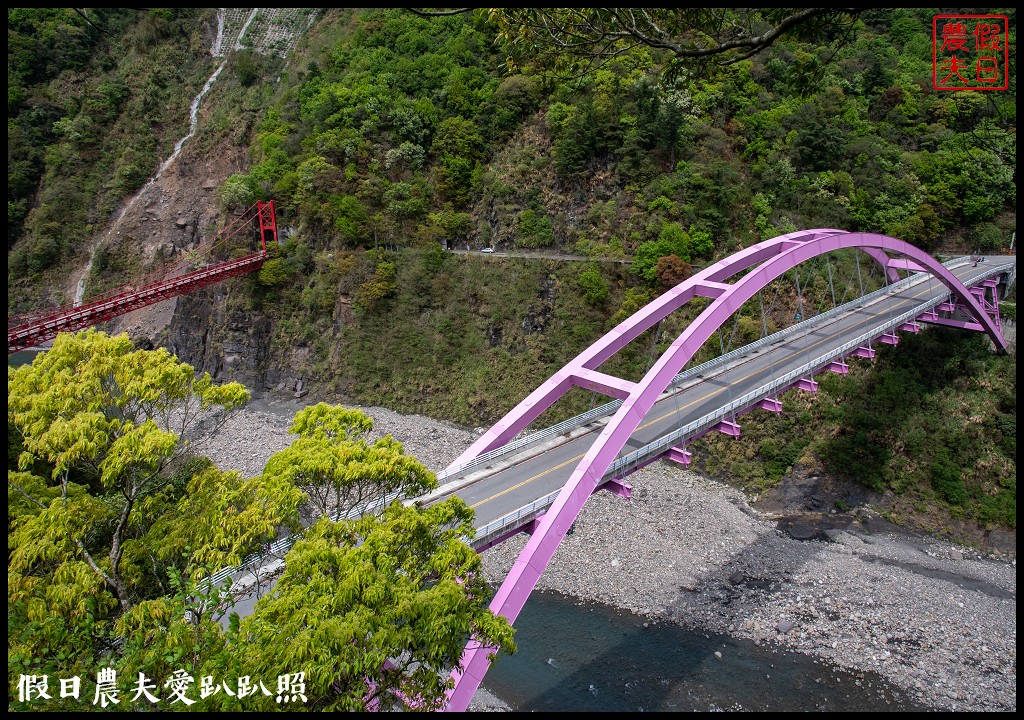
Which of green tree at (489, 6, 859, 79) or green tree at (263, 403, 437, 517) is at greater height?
green tree at (489, 6, 859, 79)

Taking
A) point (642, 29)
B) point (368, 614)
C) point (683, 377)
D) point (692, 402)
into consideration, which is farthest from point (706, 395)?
point (368, 614)

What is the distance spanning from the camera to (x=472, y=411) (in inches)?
1122

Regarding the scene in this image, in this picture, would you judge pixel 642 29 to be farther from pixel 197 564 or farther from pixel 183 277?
pixel 183 277

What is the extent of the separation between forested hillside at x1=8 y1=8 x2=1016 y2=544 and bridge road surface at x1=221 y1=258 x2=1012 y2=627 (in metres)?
2.00

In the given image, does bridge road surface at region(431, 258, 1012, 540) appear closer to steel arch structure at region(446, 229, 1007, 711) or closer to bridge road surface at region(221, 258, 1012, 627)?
bridge road surface at region(221, 258, 1012, 627)

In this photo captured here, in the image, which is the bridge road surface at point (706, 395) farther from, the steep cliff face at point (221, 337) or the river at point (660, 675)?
the steep cliff face at point (221, 337)

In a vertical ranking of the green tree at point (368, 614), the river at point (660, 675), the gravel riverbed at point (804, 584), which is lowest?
the river at point (660, 675)

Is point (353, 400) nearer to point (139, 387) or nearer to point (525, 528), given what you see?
point (525, 528)

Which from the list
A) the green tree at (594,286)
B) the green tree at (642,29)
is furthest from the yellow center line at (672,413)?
the green tree at (642,29)

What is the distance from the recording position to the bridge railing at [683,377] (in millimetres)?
14852

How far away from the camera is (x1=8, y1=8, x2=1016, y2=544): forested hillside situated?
78.2 feet

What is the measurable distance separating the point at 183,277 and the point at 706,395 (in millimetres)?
26937

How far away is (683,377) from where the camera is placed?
20.5m

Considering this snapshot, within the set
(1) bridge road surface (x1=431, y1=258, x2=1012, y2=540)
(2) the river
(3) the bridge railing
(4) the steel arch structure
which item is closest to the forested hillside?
(3) the bridge railing
